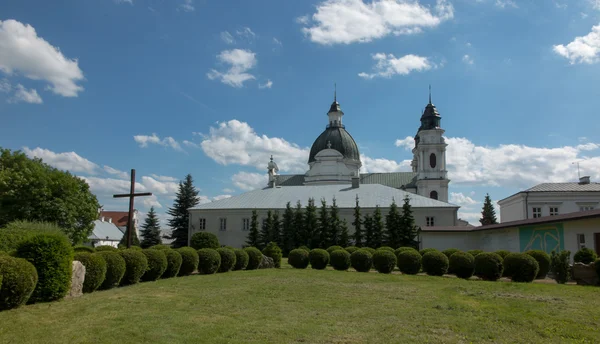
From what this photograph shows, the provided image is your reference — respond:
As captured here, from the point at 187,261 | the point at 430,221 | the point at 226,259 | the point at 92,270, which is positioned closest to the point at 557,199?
the point at 430,221

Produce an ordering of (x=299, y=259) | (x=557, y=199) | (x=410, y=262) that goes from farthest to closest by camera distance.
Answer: (x=557, y=199) < (x=299, y=259) < (x=410, y=262)

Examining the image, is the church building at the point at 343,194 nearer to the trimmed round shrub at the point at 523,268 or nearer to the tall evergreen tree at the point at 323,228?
the tall evergreen tree at the point at 323,228

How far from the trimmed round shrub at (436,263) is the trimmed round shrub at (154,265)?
36.2 feet

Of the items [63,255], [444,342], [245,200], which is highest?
[245,200]

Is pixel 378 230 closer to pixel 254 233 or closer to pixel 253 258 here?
pixel 254 233

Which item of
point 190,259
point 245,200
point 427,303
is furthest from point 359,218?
point 427,303

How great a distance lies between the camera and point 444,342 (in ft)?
23.6

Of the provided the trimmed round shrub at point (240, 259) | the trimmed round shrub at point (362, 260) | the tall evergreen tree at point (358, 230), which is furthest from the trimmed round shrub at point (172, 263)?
the tall evergreen tree at point (358, 230)

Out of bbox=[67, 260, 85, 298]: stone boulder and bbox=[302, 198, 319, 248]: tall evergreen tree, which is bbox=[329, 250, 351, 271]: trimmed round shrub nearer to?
bbox=[67, 260, 85, 298]: stone boulder

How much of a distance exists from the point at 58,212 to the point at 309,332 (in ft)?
97.9

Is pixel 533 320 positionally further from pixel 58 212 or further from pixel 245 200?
pixel 245 200

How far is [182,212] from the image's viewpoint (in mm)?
47000

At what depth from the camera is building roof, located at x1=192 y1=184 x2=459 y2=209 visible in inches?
1610

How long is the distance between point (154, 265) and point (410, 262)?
36.0ft
